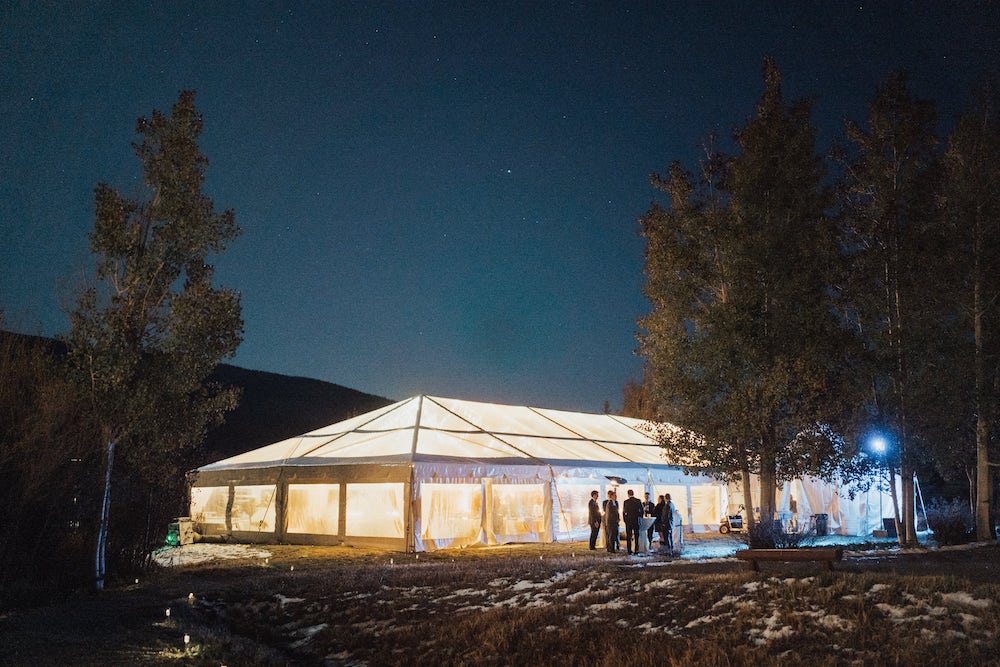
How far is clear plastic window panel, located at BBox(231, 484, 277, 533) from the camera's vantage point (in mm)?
21000

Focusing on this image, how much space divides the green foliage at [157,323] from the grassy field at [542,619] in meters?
2.23

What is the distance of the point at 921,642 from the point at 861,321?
12.7 metres

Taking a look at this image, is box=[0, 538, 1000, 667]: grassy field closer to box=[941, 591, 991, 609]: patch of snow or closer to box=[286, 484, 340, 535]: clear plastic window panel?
box=[941, 591, 991, 609]: patch of snow

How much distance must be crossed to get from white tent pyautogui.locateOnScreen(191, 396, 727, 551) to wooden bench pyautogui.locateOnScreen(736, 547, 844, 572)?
357 inches

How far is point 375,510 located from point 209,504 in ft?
22.5

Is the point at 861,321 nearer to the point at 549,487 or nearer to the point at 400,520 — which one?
the point at 549,487

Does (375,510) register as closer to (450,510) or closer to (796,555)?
(450,510)

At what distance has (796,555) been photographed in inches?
359

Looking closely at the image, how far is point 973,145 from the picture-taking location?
17203mm

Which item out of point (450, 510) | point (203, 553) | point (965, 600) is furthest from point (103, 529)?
point (965, 600)

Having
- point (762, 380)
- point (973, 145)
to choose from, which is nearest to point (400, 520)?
point (762, 380)

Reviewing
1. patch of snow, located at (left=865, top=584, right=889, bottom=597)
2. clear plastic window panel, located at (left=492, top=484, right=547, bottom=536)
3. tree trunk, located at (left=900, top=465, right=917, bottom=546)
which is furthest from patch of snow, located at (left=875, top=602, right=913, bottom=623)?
clear plastic window panel, located at (left=492, top=484, right=547, bottom=536)

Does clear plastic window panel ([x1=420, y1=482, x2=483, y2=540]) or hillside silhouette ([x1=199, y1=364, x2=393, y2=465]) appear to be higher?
hillside silhouette ([x1=199, y1=364, x2=393, y2=465])

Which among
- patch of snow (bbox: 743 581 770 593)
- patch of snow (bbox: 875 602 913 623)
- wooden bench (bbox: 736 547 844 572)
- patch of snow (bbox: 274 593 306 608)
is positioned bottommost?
patch of snow (bbox: 274 593 306 608)
